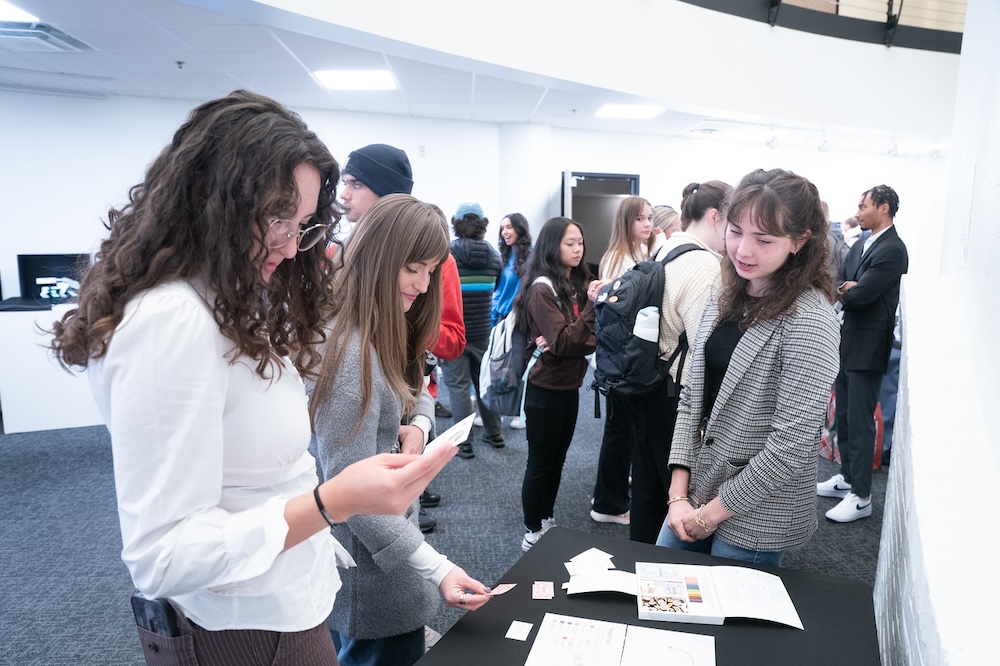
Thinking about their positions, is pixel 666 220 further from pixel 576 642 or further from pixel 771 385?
pixel 576 642

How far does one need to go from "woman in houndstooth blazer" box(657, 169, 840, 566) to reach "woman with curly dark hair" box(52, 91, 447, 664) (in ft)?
3.11

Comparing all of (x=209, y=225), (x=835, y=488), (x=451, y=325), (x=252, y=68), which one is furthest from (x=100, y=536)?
(x=835, y=488)

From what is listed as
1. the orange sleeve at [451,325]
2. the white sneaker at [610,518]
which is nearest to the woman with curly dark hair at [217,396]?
the orange sleeve at [451,325]

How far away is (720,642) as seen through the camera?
3.51 ft

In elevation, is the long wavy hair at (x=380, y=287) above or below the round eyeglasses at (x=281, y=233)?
below

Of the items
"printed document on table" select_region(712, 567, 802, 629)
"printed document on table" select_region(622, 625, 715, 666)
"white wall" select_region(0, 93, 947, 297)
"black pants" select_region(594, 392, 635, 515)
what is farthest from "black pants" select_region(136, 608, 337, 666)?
"white wall" select_region(0, 93, 947, 297)

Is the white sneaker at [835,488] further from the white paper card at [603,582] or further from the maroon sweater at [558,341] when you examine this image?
the white paper card at [603,582]

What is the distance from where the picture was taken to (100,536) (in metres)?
3.11

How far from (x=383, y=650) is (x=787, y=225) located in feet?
4.41

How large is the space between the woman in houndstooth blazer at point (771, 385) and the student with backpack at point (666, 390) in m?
0.62

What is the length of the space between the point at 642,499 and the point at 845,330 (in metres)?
1.79

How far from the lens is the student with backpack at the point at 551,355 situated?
272 centimetres

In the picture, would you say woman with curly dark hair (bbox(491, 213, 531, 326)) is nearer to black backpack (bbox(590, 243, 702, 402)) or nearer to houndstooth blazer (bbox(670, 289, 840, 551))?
black backpack (bbox(590, 243, 702, 402))

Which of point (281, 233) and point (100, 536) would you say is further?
point (100, 536)
